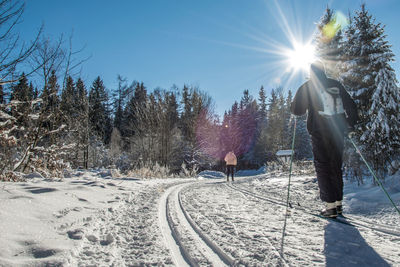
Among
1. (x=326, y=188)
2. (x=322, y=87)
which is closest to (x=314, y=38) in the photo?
(x=322, y=87)

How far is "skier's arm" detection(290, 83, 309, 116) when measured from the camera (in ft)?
10.9

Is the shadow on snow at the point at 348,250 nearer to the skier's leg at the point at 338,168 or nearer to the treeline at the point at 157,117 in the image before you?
the skier's leg at the point at 338,168

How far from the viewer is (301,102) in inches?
132

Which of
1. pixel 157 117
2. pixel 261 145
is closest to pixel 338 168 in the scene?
pixel 157 117

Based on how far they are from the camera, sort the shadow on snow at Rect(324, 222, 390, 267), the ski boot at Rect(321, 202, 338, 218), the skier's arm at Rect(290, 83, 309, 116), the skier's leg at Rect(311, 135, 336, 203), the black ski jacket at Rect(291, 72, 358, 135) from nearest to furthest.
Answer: the shadow on snow at Rect(324, 222, 390, 267) < the ski boot at Rect(321, 202, 338, 218) < the skier's leg at Rect(311, 135, 336, 203) < the black ski jacket at Rect(291, 72, 358, 135) < the skier's arm at Rect(290, 83, 309, 116)

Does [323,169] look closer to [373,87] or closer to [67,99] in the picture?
[373,87]

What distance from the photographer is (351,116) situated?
9.98 feet

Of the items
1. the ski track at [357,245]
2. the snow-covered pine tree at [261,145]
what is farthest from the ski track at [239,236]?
the snow-covered pine tree at [261,145]

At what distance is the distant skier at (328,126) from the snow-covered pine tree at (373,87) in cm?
494

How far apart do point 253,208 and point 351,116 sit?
5.90ft

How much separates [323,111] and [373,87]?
6.12 meters

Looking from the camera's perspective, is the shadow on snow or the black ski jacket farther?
the black ski jacket

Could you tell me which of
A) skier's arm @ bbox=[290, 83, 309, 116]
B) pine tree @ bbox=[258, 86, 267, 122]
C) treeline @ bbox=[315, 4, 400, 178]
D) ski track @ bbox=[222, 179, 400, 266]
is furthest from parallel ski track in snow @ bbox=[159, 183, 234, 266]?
pine tree @ bbox=[258, 86, 267, 122]

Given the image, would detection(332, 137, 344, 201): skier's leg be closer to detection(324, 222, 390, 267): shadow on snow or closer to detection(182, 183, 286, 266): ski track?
detection(324, 222, 390, 267): shadow on snow
